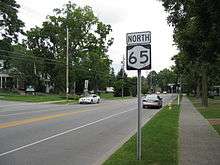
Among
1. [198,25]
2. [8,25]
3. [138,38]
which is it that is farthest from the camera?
[8,25]

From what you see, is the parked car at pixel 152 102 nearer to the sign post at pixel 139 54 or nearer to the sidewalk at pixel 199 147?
the sidewalk at pixel 199 147

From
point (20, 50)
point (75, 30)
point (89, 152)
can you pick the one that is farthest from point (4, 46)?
point (89, 152)

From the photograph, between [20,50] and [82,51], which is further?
[20,50]

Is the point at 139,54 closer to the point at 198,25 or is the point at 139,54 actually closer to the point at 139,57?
the point at 139,57

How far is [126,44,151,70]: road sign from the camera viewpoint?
1059 cm

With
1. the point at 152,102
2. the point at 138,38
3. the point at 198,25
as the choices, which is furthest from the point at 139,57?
the point at 152,102

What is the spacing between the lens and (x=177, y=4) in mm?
16266

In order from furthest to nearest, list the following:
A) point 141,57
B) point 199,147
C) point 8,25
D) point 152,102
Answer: point 8,25, point 152,102, point 199,147, point 141,57

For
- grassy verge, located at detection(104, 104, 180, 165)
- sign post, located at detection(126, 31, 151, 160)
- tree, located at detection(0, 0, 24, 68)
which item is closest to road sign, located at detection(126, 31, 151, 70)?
sign post, located at detection(126, 31, 151, 160)

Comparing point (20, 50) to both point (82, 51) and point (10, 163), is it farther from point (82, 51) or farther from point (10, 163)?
point (10, 163)

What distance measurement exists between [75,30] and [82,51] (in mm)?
3728

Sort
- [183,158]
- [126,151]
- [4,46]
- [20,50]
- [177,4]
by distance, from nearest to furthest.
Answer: [183,158]
[126,151]
[177,4]
[4,46]
[20,50]

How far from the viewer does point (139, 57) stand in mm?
10672

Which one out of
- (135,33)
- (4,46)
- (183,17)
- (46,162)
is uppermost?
(4,46)
